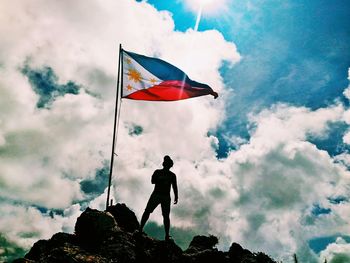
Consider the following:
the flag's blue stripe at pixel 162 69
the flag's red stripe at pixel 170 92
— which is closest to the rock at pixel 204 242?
the flag's red stripe at pixel 170 92

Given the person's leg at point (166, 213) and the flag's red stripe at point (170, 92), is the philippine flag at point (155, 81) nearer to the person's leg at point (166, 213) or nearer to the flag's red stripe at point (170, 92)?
the flag's red stripe at point (170, 92)

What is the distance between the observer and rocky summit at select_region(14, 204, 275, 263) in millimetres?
9902

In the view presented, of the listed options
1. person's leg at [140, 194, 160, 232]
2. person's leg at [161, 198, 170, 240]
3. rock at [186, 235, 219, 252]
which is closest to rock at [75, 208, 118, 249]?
person's leg at [140, 194, 160, 232]

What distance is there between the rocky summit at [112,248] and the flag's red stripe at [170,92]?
645cm

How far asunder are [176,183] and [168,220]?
127 cm

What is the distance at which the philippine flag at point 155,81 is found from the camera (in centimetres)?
1639

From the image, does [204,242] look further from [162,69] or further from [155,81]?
[162,69]

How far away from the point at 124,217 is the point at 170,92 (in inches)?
254

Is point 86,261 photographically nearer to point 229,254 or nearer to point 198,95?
point 229,254

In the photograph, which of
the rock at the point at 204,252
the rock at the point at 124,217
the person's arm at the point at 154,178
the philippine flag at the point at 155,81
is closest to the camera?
the person's arm at the point at 154,178

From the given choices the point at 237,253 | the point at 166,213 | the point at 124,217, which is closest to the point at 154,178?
the point at 166,213

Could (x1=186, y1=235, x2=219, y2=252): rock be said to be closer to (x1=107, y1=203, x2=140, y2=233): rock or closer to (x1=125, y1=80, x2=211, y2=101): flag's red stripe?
(x1=107, y1=203, x2=140, y2=233): rock

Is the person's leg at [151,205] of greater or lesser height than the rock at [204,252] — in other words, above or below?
above

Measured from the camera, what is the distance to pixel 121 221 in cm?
1445
